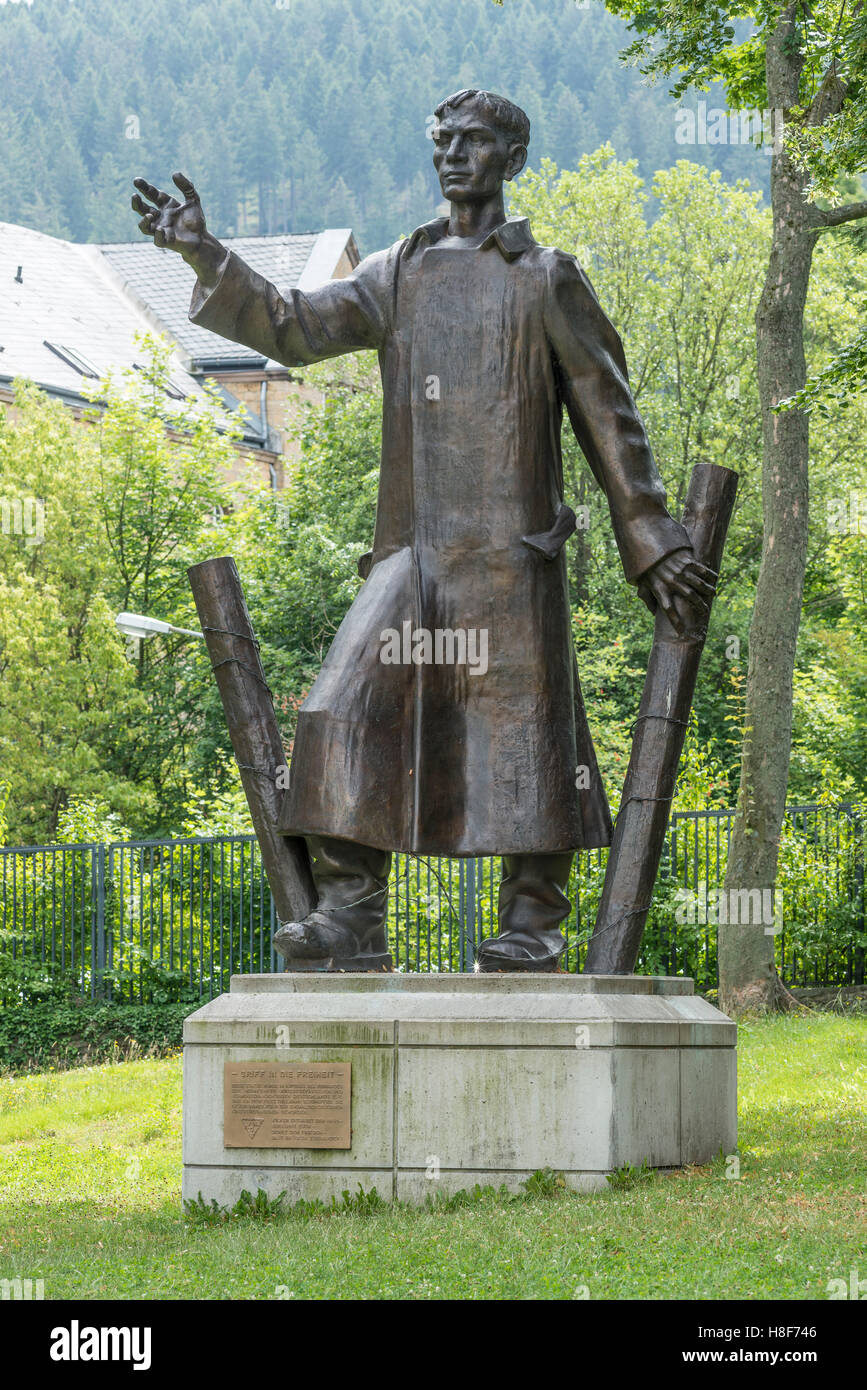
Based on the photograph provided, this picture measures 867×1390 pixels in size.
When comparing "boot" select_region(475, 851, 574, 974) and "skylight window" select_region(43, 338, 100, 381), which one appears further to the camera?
"skylight window" select_region(43, 338, 100, 381)

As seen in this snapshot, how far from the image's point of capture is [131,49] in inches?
5901

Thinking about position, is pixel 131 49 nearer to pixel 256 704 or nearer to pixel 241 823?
pixel 241 823

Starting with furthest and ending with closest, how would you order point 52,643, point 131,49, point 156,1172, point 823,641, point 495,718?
point 131,49 < point 823,641 < point 52,643 < point 156,1172 < point 495,718

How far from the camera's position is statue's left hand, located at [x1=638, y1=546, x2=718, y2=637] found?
24.0 ft

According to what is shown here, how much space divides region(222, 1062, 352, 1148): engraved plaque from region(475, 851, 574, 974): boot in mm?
946

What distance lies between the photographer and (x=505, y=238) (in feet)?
23.9

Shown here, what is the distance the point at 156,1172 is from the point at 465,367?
4416mm

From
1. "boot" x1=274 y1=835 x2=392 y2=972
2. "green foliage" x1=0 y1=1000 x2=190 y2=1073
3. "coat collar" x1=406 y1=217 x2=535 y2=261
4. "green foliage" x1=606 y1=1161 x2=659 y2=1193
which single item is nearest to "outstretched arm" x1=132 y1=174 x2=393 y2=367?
"coat collar" x1=406 y1=217 x2=535 y2=261

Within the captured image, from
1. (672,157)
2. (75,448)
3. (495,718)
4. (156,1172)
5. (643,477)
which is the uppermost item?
(672,157)

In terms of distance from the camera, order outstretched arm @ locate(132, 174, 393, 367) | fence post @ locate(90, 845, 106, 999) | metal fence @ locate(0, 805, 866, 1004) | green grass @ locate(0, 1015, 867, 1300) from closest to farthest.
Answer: green grass @ locate(0, 1015, 867, 1300)
outstretched arm @ locate(132, 174, 393, 367)
metal fence @ locate(0, 805, 866, 1004)
fence post @ locate(90, 845, 106, 999)

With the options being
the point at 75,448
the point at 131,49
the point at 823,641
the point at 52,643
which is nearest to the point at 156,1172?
the point at 52,643

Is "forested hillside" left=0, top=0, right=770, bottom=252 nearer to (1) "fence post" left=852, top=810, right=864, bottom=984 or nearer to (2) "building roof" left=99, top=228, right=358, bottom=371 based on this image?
(2) "building roof" left=99, top=228, right=358, bottom=371

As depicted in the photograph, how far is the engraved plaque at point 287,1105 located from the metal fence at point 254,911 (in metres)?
9.99

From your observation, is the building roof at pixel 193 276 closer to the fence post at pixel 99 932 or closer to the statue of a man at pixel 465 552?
the fence post at pixel 99 932
